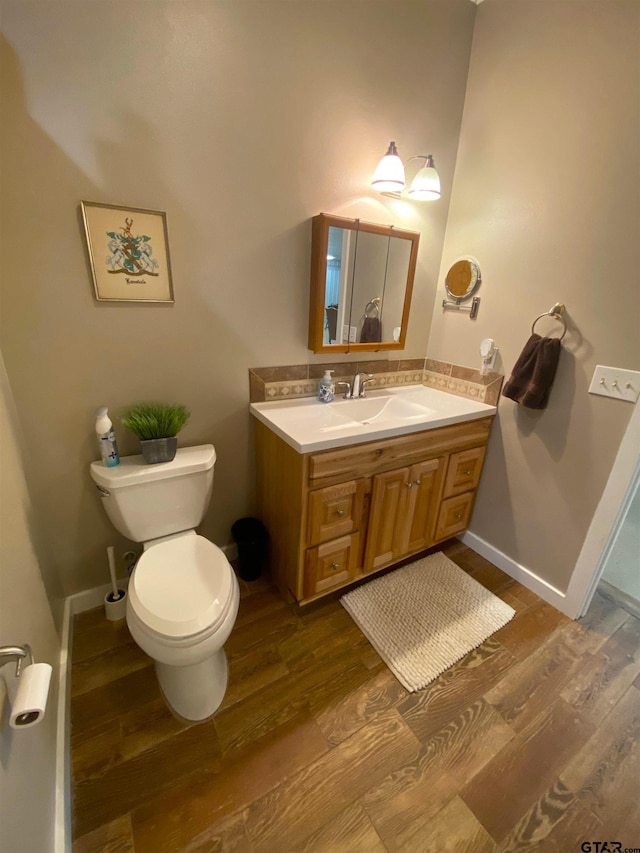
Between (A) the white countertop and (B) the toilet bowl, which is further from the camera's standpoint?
(A) the white countertop

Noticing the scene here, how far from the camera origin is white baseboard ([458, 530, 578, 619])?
66.1 inches

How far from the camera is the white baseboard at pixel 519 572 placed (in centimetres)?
168

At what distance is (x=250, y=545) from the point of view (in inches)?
65.6

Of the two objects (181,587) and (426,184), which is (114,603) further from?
(426,184)

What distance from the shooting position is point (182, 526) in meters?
1.41

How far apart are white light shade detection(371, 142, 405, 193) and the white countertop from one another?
37.3 inches

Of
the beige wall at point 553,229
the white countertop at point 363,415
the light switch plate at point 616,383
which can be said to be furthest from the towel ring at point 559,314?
the white countertop at point 363,415

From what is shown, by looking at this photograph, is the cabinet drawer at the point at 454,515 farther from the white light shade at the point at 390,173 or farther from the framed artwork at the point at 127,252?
the framed artwork at the point at 127,252

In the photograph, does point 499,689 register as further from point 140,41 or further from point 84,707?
point 140,41

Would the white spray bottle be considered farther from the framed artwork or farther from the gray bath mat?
the gray bath mat

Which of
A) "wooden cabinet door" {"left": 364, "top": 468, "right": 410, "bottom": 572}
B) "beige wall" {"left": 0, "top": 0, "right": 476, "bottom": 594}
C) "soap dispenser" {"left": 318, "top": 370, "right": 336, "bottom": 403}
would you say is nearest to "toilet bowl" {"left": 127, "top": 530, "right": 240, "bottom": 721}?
"beige wall" {"left": 0, "top": 0, "right": 476, "bottom": 594}

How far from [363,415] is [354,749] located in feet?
4.19

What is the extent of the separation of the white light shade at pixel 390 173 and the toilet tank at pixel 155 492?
53.8 inches

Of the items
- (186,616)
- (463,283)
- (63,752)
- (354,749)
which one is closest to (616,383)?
(463,283)
